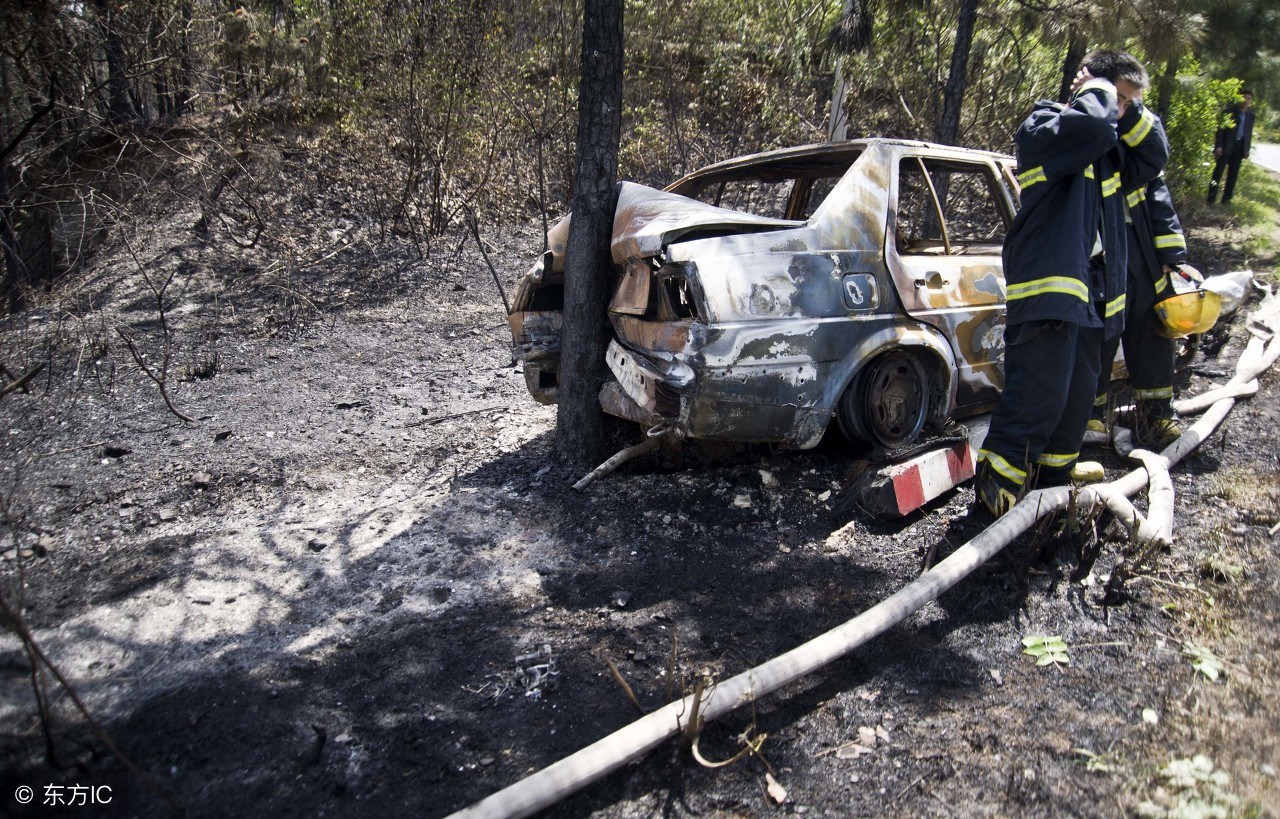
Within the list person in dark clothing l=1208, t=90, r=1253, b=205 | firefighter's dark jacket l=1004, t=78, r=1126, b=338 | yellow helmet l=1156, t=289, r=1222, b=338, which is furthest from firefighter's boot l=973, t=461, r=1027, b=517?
person in dark clothing l=1208, t=90, r=1253, b=205

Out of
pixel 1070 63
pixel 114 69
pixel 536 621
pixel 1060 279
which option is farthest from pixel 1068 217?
pixel 1070 63

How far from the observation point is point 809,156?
4.29m

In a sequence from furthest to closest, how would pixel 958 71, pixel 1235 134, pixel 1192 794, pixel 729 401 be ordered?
pixel 1235 134
pixel 958 71
pixel 729 401
pixel 1192 794

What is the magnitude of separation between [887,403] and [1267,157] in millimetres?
22364

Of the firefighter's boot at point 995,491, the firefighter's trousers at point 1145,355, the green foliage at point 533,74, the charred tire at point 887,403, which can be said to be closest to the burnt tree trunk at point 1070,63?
the green foliage at point 533,74

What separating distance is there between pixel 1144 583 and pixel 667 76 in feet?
31.6

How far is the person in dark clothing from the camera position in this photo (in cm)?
1193

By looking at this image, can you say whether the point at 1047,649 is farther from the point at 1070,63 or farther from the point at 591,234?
the point at 1070,63

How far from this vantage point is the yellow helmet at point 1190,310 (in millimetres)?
3885

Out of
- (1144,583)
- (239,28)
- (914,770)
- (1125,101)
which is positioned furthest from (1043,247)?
(239,28)

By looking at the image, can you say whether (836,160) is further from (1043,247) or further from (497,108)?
(497,108)

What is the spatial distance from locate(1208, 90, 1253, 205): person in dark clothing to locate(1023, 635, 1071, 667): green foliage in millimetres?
12679

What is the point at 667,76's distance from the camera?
11.0m

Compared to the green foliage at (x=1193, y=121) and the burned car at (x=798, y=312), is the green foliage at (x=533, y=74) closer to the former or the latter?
the green foliage at (x=1193, y=121)
